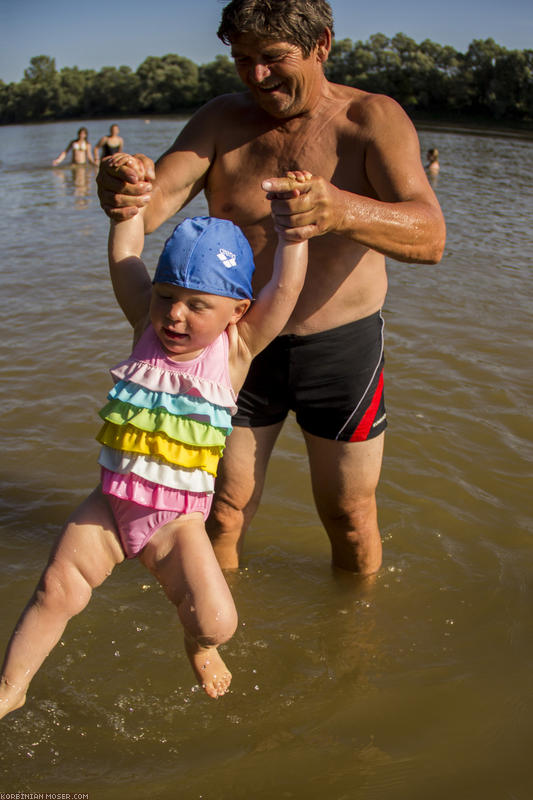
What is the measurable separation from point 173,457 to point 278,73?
141cm

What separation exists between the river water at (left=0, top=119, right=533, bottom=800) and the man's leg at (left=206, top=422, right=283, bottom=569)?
16.3 inches

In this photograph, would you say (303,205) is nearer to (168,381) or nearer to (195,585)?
(168,381)

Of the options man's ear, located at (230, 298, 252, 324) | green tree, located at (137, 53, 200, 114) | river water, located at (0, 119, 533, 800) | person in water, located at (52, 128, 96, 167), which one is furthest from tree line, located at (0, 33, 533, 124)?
man's ear, located at (230, 298, 252, 324)

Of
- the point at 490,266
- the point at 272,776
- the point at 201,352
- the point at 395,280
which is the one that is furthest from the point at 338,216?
the point at 490,266

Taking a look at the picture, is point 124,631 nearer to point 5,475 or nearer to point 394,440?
point 5,475

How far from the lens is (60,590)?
7.51ft

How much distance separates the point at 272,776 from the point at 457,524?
80.5 inches

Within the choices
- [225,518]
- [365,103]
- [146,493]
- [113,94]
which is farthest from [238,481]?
[113,94]

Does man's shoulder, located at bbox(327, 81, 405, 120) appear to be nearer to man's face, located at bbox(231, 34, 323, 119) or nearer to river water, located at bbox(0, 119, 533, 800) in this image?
man's face, located at bbox(231, 34, 323, 119)

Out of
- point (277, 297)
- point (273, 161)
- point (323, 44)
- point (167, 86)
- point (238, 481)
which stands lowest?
Answer: point (238, 481)

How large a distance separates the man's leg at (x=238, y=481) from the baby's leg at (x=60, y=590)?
2.90 ft

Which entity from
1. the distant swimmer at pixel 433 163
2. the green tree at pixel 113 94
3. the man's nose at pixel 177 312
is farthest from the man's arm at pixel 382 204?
the green tree at pixel 113 94

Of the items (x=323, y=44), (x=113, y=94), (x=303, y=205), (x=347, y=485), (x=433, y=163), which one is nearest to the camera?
(x=303, y=205)

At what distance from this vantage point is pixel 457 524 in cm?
418
